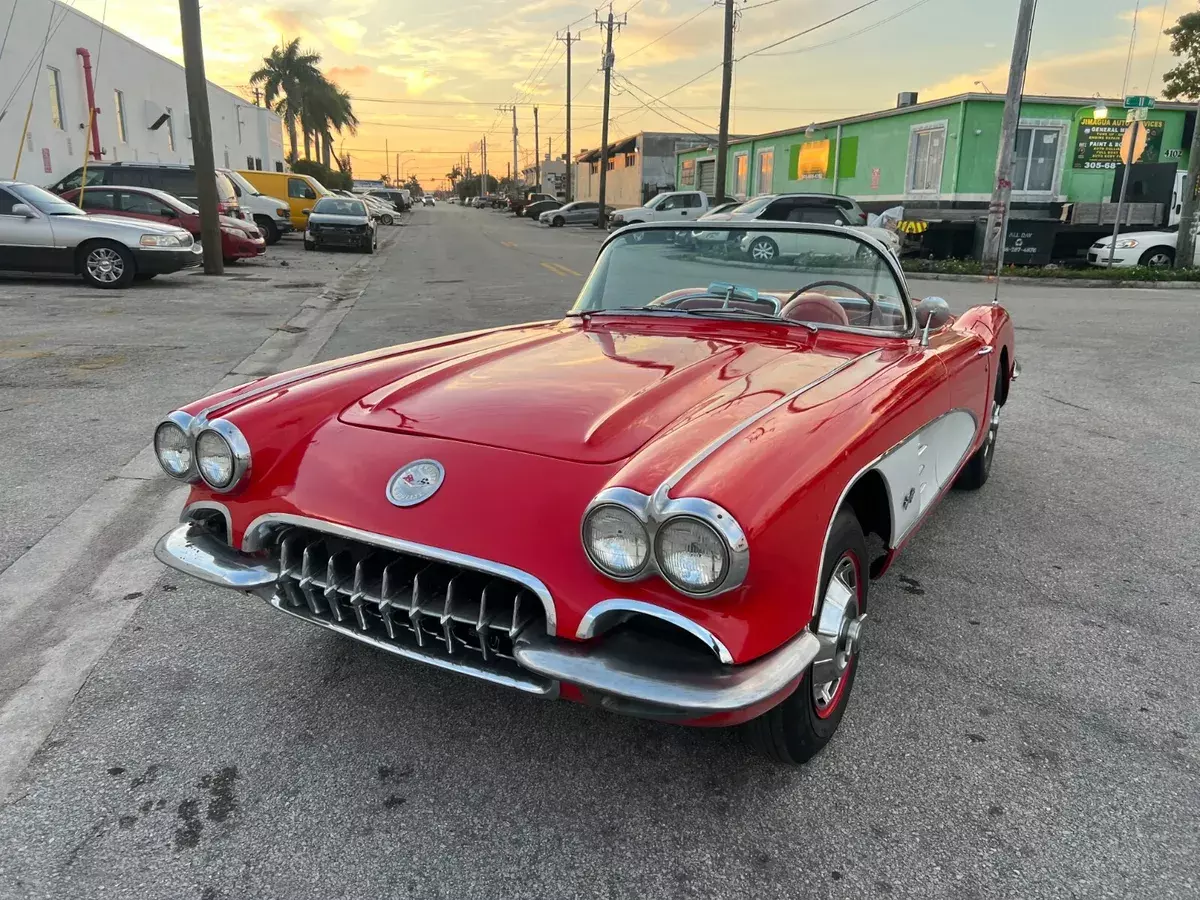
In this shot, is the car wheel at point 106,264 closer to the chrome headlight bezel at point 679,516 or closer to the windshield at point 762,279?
the windshield at point 762,279

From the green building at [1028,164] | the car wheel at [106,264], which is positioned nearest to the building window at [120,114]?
the car wheel at [106,264]

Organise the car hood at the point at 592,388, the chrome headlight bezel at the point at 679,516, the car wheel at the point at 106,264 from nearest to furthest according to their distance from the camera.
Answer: the chrome headlight bezel at the point at 679,516 < the car hood at the point at 592,388 < the car wheel at the point at 106,264

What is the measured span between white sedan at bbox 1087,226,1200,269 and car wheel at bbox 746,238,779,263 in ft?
57.9

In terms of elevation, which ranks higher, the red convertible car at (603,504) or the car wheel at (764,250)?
the car wheel at (764,250)

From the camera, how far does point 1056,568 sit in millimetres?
3654

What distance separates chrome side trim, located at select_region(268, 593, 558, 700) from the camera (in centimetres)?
205

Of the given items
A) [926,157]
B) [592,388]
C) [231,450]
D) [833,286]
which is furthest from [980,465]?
[926,157]

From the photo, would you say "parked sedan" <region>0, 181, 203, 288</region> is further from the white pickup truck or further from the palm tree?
the palm tree

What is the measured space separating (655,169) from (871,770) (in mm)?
54181

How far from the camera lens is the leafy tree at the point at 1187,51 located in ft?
131

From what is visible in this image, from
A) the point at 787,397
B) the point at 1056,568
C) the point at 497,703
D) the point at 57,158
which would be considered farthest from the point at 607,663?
the point at 57,158

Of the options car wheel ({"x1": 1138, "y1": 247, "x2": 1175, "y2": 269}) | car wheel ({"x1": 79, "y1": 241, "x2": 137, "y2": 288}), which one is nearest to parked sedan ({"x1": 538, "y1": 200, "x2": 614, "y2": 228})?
car wheel ({"x1": 1138, "y1": 247, "x2": 1175, "y2": 269})

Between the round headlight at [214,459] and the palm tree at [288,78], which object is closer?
the round headlight at [214,459]

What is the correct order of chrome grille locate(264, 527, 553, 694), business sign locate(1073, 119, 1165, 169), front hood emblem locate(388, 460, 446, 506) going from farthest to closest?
business sign locate(1073, 119, 1165, 169), front hood emblem locate(388, 460, 446, 506), chrome grille locate(264, 527, 553, 694)
